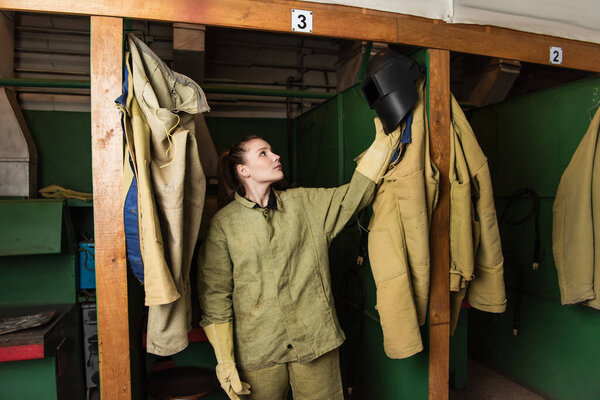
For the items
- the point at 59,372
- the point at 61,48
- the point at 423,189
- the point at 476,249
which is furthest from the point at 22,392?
the point at 61,48

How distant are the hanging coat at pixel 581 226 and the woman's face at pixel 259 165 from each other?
1841 mm

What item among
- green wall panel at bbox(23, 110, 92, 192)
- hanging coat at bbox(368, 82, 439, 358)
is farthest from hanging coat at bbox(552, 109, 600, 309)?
green wall panel at bbox(23, 110, 92, 192)

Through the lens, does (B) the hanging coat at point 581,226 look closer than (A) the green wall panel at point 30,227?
Yes

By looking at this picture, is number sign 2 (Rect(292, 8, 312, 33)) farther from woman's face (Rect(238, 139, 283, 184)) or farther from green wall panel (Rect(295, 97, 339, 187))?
green wall panel (Rect(295, 97, 339, 187))

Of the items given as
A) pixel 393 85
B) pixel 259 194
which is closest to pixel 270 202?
pixel 259 194

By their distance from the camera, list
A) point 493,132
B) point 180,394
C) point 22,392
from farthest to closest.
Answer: point 493,132, point 22,392, point 180,394

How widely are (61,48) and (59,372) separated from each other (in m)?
2.76

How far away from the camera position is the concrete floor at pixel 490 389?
10.6ft

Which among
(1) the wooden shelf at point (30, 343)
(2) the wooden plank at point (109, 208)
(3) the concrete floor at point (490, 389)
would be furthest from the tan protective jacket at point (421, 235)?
(1) the wooden shelf at point (30, 343)

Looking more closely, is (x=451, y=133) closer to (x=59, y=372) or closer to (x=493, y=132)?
(x=493, y=132)

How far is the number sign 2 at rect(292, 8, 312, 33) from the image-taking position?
69.6 inches

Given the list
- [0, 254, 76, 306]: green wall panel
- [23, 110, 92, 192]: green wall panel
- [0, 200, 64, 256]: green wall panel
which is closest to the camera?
[0, 200, 64, 256]: green wall panel

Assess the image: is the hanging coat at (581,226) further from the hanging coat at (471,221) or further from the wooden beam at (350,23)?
the hanging coat at (471,221)

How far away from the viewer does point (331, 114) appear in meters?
2.95
